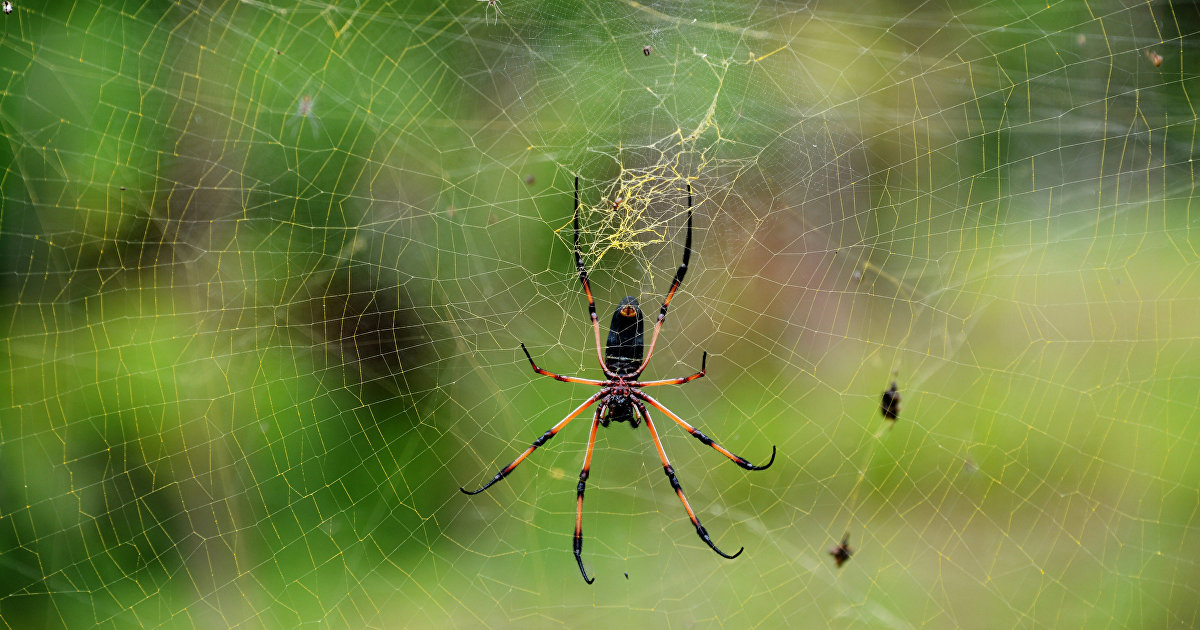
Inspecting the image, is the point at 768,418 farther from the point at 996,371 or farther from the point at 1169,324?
the point at 1169,324

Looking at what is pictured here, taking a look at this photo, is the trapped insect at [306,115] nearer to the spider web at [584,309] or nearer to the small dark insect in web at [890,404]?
the spider web at [584,309]

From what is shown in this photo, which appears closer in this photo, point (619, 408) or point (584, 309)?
point (619, 408)

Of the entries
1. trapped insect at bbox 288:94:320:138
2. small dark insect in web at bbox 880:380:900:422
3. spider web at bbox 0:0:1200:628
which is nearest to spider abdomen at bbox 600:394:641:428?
spider web at bbox 0:0:1200:628

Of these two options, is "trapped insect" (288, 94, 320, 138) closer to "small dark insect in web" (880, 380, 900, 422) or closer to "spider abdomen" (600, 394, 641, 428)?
"spider abdomen" (600, 394, 641, 428)

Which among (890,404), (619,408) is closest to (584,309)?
(619,408)

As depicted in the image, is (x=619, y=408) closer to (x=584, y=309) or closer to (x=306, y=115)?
(x=584, y=309)

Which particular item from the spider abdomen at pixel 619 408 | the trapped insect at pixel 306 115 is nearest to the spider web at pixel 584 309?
the trapped insect at pixel 306 115
